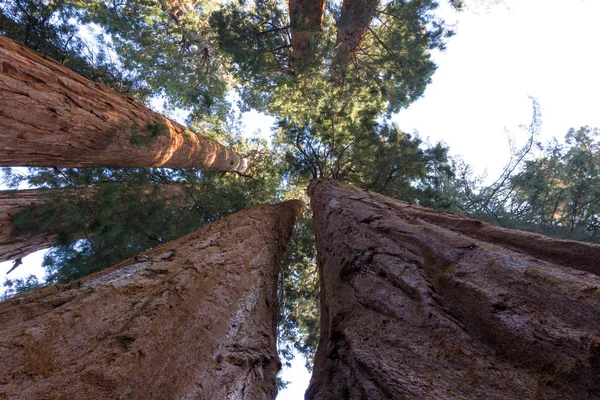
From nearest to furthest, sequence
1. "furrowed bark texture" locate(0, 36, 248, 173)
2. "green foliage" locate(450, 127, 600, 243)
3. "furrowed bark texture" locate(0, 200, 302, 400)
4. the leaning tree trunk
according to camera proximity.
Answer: "furrowed bark texture" locate(0, 200, 302, 400) < "furrowed bark texture" locate(0, 36, 248, 173) < the leaning tree trunk < "green foliage" locate(450, 127, 600, 243)

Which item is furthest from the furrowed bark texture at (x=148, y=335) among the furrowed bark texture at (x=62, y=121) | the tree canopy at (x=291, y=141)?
the tree canopy at (x=291, y=141)

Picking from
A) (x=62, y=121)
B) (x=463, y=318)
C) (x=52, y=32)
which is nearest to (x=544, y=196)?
(x=463, y=318)

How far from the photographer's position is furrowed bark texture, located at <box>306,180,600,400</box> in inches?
51.4

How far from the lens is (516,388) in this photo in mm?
1274

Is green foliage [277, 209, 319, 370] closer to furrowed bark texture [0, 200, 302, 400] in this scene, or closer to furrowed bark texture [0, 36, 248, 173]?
furrowed bark texture [0, 36, 248, 173]

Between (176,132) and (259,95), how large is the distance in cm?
617

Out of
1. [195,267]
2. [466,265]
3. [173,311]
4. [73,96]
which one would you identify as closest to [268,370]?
[173,311]

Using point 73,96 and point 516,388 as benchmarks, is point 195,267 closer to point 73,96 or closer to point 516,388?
point 516,388

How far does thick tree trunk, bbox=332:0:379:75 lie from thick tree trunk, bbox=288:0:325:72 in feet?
1.96

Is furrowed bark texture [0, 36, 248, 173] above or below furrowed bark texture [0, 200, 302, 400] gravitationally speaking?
above

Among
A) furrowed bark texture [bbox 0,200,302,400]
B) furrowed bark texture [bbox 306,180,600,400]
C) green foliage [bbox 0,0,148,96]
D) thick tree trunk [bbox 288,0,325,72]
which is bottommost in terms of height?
furrowed bark texture [bbox 0,200,302,400]

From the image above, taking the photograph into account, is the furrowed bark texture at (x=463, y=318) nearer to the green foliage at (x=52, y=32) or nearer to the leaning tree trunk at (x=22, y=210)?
the leaning tree trunk at (x=22, y=210)

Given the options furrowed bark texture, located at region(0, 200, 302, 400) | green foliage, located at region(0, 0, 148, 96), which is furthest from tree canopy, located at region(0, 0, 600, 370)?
furrowed bark texture, located at region(0, 200, 302, 400)

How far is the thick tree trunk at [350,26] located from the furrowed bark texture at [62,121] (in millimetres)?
4706
